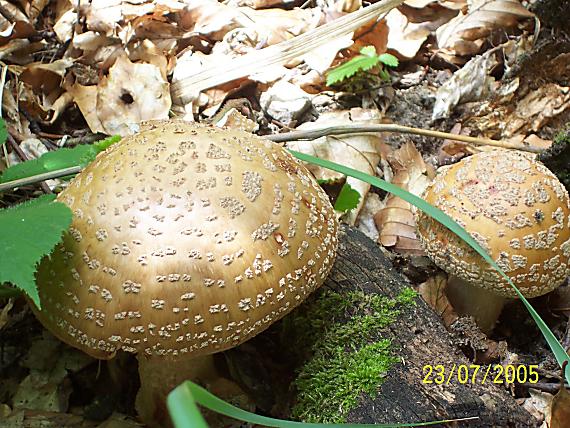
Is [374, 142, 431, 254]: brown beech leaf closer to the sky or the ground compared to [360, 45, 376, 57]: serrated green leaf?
closer to the ground

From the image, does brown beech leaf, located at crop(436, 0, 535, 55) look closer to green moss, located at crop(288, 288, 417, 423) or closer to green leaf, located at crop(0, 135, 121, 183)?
green moss, located at crop(288, 288, 417, 423)

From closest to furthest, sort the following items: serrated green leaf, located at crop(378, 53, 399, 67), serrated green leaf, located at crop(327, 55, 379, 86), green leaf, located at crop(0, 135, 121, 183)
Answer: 1. green leaf, located at crop(0, 135, 121, 183)
2. serrated green leaf, located at crop(327, 55, 379, 86)
3. serrated green leaf, located at crop(378, 53, 399, 67)

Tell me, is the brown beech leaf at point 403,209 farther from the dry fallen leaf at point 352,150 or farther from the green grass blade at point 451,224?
the green grass blade at point 451,224

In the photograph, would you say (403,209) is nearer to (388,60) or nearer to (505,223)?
(505,223)

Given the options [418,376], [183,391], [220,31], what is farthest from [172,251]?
[220,31]

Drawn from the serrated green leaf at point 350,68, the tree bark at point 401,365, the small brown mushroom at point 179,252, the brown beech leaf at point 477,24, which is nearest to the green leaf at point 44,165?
the small brown mushroom at point 179,252

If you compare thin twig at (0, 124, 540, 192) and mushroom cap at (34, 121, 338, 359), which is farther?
thin twig at (0, 124, 540, 192)

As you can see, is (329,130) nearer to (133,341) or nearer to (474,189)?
(474,189)

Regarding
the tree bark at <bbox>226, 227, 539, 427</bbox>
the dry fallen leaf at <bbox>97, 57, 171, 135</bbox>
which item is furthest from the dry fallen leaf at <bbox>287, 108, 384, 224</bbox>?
the dry fallen leaf at <bbox>97, 57, 171, 135</bbox>
